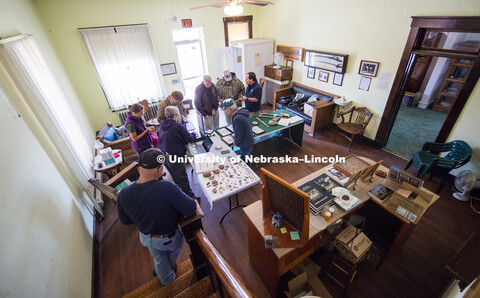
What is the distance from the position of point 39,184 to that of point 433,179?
19.8ft

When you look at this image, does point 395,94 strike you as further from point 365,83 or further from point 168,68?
point 168,68

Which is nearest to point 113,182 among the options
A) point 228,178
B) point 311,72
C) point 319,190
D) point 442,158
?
point 228,178

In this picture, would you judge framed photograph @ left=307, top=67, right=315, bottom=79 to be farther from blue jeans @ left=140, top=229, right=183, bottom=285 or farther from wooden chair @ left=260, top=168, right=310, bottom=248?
blue jeans @ left=140, top=229, right=183, bottom=285

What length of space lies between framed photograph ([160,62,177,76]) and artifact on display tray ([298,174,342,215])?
A: 5426mm

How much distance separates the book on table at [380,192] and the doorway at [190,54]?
6.09 m

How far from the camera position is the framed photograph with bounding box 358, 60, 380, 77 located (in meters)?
4.46

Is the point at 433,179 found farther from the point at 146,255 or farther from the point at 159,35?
the point at 159,35

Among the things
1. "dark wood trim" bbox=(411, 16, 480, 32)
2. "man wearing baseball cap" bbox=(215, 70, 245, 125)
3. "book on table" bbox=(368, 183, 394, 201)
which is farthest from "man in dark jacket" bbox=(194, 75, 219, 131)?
"dark wood trim" bbox=(411, 16, 480, 32)

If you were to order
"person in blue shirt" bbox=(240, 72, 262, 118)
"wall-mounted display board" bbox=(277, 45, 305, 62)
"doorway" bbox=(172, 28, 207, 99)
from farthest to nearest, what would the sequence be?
1. "doorway" bbox=(172, 28, 207, 99)
2. "wall-mounted display board" bbox=(277, 45, 305, 62)
3. "person in blue shirt" bbox=(240, 72, 262, 118)

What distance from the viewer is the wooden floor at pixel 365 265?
2.50 meters

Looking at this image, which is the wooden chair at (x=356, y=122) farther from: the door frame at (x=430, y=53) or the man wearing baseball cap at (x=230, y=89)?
the man wearing baseball cap at (x=230, y=89)

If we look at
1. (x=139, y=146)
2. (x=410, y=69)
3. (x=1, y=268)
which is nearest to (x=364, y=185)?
(x=410, y=69)

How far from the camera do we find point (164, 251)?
216 centimetres

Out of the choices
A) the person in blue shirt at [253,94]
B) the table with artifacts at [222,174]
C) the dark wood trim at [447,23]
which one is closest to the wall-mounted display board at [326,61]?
the dark wood trim at [447,23]
